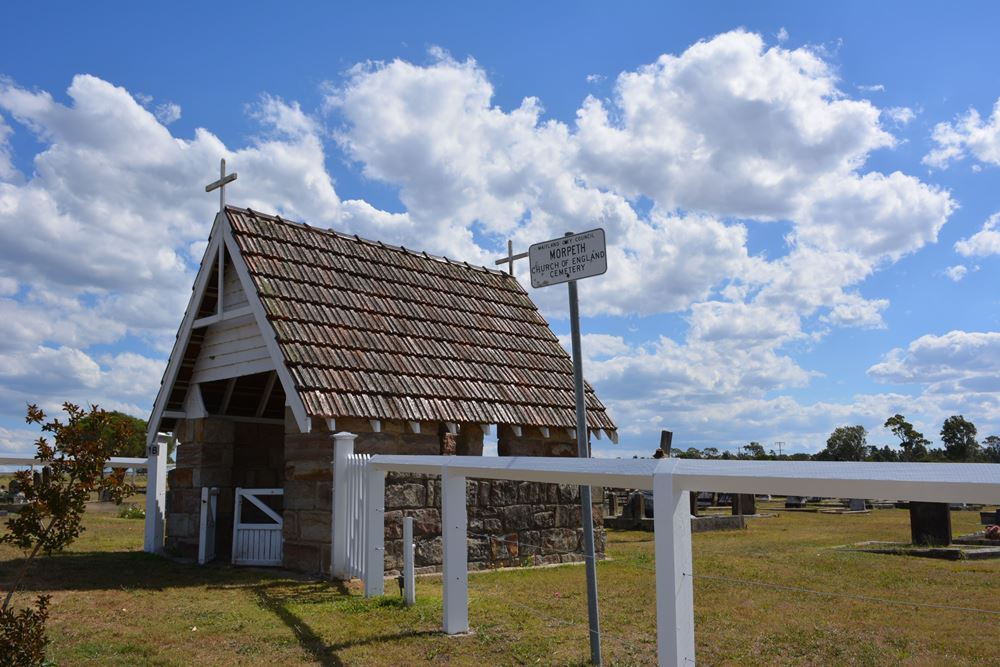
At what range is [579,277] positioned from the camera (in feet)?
21.1

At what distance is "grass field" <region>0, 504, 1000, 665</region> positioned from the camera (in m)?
6.87

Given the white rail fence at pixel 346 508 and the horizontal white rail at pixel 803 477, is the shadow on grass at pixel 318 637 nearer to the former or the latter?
the white rail fence at pixel 346 508

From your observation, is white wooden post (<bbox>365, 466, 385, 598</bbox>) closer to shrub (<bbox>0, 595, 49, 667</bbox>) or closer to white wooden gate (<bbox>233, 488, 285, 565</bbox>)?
white wooden gate (<bbox>233, 488, 285, 565</bbox>)

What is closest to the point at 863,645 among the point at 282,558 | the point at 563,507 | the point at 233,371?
the point at 563,507

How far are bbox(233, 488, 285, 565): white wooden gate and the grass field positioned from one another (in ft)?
1.61

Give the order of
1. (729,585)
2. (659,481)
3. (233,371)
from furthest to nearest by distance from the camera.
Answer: (233,371) < (729,585) < (659,481)

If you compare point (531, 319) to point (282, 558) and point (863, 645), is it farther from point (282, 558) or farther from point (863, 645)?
point (863, 645)

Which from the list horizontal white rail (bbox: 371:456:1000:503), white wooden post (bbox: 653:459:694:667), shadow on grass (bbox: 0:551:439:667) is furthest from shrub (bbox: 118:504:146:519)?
white wooden post (bbox: 653:459:694:667)

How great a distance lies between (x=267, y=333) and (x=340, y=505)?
2653 millimetres

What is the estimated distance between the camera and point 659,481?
14.8 ft

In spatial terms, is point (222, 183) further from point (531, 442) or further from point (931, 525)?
point (931, 525)

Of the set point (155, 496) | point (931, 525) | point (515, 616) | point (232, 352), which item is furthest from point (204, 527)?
point (931, 525)

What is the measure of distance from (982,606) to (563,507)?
6.08 metres

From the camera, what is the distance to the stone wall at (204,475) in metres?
13.3
